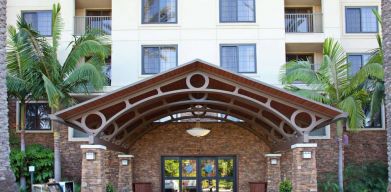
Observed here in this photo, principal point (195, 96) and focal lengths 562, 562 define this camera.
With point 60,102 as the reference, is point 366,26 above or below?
above

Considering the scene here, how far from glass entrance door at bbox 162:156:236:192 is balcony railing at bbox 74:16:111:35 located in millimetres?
6759

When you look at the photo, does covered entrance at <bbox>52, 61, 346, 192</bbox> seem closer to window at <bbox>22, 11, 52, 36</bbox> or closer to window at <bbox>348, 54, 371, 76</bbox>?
window at <bbox>348, 54, 371, 76</bbox>

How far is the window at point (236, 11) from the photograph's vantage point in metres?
25.2

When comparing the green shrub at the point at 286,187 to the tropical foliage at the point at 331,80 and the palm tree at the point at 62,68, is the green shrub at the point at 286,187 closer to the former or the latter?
the tropical foliage at the point at 331,80

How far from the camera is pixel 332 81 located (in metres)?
22.1

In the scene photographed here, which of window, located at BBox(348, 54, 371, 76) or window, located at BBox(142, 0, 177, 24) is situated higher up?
window, located at BBox(142, 0, 177, 24)

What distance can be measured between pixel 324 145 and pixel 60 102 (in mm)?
11407

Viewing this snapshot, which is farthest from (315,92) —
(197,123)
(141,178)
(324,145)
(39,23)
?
(39,23)

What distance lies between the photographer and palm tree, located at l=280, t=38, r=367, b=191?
21.3 metres

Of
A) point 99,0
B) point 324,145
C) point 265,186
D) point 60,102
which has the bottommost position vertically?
point 265,186

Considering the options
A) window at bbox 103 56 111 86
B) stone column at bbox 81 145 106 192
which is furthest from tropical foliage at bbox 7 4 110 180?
stone column at bbox 81 145 106 192

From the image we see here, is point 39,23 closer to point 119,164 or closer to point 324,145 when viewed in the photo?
point 119,164

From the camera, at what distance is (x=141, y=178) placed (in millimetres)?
24406

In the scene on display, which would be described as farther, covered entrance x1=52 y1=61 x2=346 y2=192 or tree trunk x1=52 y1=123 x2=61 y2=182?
tree trunk x1=52 y1=123 x2=61 y2=182
